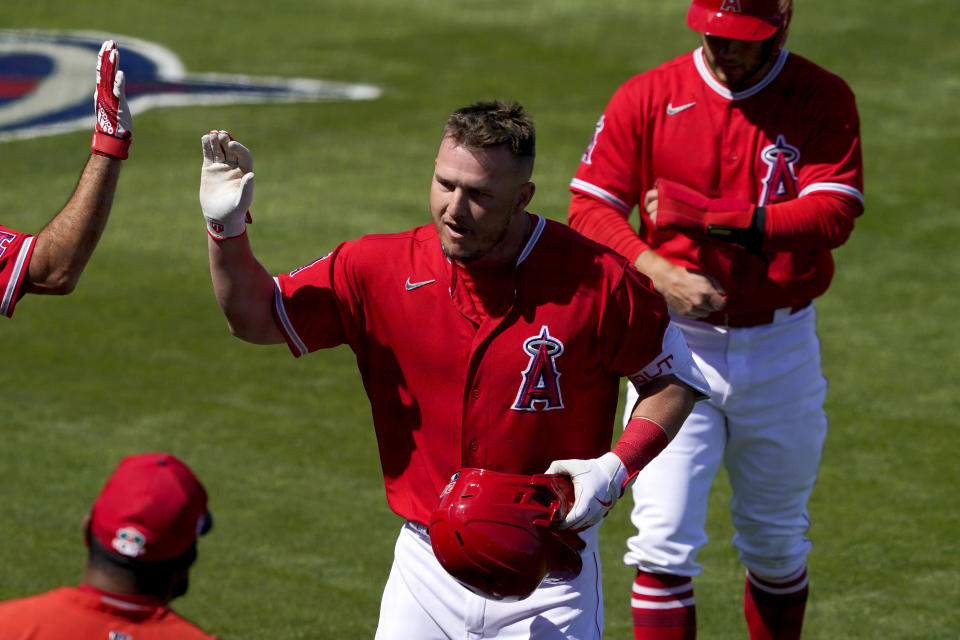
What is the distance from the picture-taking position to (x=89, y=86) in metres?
15.0

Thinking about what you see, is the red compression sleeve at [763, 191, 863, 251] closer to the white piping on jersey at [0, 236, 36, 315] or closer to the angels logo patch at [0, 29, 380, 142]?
the white piping on jersey at [0, 236, 36, 315]

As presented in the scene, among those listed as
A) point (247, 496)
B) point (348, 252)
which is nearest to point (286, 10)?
point (247, 496)

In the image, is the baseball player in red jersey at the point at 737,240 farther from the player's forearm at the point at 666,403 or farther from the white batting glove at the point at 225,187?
the white batting glove at the point at 225,187

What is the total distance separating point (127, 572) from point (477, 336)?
139cm

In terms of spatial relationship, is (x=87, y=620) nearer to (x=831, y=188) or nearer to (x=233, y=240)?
(x=233, y=240)

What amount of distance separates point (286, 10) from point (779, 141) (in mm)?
13279

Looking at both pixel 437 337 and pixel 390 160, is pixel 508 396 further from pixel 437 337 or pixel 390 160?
pixel 390 160

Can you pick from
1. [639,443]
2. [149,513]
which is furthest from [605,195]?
[149,513]

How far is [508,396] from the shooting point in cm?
421

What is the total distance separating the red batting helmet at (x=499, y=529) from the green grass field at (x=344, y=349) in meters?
2.34

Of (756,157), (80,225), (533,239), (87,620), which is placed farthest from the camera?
(756,157)

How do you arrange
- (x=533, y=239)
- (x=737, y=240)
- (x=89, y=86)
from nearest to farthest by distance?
(x=533, y=239)
(x=737, y=240)
(x=89, y=86)

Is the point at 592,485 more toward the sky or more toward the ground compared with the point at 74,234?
more toward the ground

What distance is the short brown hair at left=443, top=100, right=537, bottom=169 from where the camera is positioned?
13.4ft
